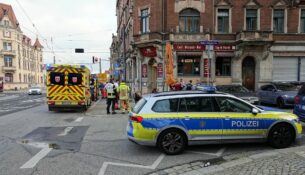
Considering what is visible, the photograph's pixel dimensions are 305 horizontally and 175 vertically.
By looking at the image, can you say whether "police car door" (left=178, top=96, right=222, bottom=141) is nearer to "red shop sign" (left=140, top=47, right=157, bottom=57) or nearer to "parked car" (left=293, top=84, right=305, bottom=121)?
"parked car" (left=293, top=84, right=305, bottom=121)

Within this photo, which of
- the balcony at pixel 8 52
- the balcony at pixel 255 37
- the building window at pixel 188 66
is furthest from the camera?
the balcony at pixel 8 52

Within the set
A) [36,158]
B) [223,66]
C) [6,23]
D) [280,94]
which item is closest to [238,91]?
[280,94]

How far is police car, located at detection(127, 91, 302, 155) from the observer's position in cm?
597

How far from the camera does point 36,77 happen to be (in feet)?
289

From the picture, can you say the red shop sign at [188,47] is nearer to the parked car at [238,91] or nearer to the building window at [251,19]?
the building window at [251,19]

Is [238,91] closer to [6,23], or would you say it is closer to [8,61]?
[8,61]

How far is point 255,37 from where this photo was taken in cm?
2145

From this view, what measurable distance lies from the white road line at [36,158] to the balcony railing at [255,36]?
18970mm

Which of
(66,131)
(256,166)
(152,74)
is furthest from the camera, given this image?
(152,74)

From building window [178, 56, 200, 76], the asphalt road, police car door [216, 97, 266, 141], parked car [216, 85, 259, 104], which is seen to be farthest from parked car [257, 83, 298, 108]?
police car door [216, 97, 266, 141]

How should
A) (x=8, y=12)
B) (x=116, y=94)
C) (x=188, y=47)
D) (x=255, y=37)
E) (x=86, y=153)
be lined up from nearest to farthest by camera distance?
(x=86, y=153)
(x=116, y=94)
(x=255, y=37)
(x=188, y=47)
(x=8, y=12)

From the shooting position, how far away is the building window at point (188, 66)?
22.5 meters

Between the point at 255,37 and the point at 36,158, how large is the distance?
20.3 metres

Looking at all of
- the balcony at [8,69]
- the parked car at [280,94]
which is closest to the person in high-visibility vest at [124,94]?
the parked car at [280,94]
